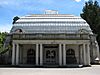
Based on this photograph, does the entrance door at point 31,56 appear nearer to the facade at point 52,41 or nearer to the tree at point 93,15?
the facade at point 52,41

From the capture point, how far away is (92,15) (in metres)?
63.2

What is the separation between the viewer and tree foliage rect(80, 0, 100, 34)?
61188 millimetres

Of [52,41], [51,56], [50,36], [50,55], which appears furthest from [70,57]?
[50,36]

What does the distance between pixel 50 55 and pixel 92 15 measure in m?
23.9

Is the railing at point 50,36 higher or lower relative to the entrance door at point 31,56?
Result: higher

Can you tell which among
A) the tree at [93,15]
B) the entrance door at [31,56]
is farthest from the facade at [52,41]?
the tree at [93,15]

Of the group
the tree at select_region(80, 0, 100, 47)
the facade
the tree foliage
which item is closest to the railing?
the facade

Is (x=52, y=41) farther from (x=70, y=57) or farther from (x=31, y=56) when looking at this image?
(x=31, y=56)

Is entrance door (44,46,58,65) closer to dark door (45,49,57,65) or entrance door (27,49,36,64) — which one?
dark door (45,49,57,65)

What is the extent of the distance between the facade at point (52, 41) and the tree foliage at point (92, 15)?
1422cm

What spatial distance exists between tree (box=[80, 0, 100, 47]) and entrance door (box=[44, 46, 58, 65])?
19677 mm

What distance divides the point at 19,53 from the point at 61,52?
7.05 metres

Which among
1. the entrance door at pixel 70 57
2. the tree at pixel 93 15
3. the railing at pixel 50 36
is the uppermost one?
the tree at pixel 93 15

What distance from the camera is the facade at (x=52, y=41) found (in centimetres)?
3912
